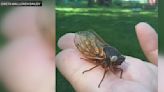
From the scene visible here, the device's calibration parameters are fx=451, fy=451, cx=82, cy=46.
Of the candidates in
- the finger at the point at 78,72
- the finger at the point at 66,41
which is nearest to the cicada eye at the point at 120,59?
the finger at the point at 78,72

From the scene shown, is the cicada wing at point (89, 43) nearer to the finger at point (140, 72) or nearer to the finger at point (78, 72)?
the finger at point (78, 72)

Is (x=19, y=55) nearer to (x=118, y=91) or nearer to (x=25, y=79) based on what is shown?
(x=25, y=79)

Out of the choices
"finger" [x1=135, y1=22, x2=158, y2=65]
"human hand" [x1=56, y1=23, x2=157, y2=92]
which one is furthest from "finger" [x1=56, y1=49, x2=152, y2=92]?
"finger" [x1=135, y1=22, x2=158, y2=65]

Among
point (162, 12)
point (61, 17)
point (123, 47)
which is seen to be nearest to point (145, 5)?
point (162, 12)

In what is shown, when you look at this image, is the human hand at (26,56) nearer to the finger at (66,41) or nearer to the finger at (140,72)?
the finger at (66,41)

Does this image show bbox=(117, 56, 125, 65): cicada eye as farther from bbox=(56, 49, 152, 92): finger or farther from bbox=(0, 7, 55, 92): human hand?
bbox=(0, 7, 55, 92): human hand

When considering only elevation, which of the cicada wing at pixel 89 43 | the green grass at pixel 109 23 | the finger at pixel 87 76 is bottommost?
the finger at pixel 87 76

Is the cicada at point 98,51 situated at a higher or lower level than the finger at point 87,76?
higher
